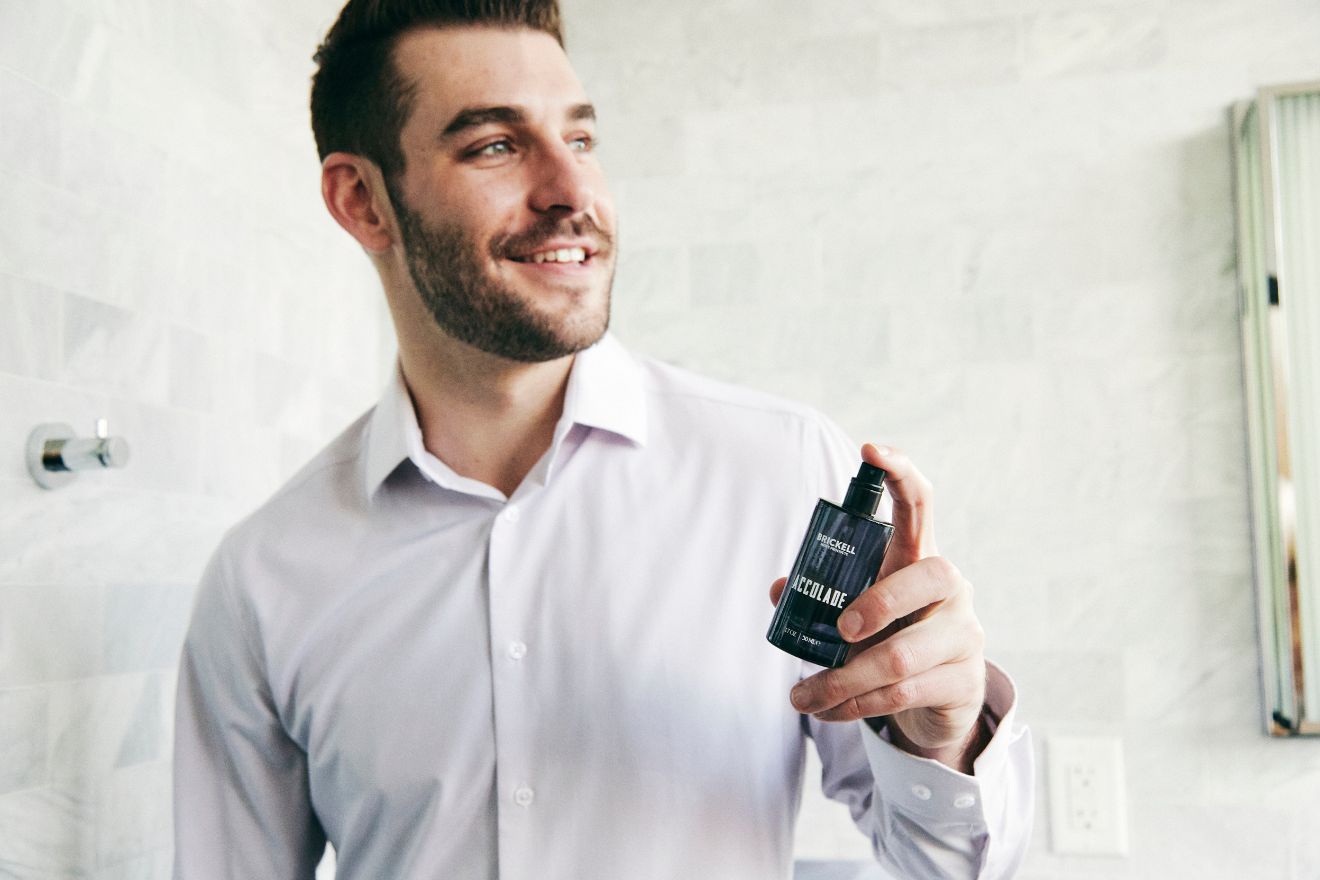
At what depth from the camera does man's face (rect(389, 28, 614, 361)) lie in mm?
1061

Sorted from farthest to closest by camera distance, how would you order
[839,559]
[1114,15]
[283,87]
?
1. [1114,15]
2. [283,87]
3. [839,559]

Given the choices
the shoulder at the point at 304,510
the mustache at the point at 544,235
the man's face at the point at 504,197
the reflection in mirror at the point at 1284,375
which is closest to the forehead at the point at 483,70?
the man's face at the point at 504,197

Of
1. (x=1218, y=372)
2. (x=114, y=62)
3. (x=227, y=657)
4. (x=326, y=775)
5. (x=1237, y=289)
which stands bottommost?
(x=326, y=775)

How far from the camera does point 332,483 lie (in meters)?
1.16

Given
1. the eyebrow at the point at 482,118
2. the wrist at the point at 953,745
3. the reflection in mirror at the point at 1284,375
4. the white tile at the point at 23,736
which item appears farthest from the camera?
the reflection in mirror at the point at 1284,375

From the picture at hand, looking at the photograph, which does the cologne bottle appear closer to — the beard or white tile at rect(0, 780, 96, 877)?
the beard

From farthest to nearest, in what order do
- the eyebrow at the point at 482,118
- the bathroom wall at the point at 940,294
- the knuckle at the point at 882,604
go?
the bathroom wall at the point at 940,294 < the eyebrow at the point at 482,118 < the knuckle at the point at 882,604

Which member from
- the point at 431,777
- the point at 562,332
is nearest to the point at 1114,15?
the point at 562,332

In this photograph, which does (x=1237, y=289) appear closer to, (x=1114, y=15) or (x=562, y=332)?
(x=1114, y=15)

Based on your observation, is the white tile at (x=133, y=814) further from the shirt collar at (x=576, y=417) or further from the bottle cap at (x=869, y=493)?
the bottle cap at (x=869, y=493)

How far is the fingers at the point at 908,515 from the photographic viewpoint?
2.58 feet

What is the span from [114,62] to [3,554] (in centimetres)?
47

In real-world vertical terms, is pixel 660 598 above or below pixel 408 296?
below

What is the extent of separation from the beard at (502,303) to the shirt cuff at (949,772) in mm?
406
